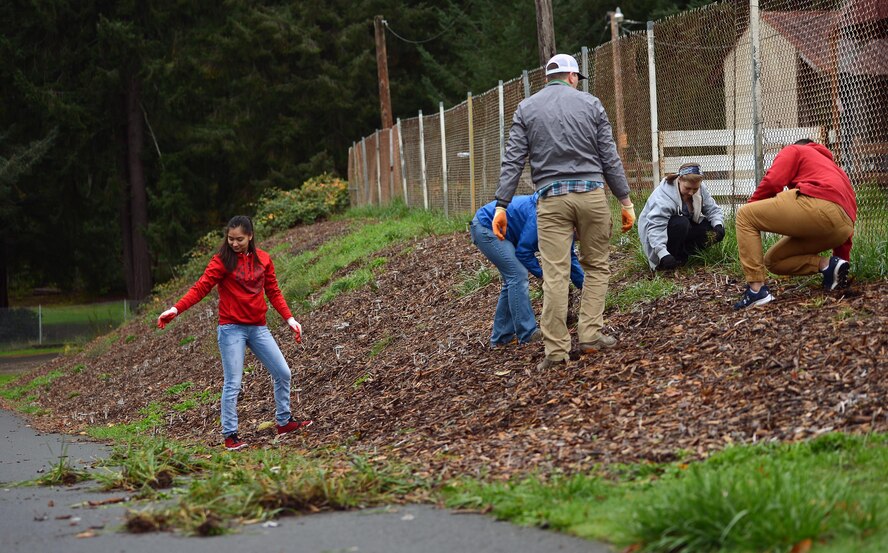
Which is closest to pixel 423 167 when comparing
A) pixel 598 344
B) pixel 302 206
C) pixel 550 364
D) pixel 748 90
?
pixel 748 90

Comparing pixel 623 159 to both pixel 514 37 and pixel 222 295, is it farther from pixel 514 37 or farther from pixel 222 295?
pixel 514 37

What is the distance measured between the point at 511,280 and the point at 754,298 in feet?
6.51

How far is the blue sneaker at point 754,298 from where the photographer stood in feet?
26.7

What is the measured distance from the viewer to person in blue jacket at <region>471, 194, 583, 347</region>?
29.6 feet

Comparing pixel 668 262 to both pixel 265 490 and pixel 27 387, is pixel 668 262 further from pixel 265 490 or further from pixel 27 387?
pixel 27 387

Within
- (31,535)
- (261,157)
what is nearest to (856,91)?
(31,535)

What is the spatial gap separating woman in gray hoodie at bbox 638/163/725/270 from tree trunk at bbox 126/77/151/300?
33.8m

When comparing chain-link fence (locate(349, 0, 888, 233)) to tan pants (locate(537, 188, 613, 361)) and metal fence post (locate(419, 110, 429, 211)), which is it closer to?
tan pants (locate(537, 188, 613, 361))

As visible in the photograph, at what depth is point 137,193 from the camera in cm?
4172

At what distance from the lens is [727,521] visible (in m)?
4.32

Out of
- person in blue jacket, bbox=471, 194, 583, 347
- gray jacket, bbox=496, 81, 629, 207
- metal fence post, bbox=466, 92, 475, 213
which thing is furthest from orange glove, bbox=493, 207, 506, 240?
metal fence post, bbox=466, 92, 475, 213

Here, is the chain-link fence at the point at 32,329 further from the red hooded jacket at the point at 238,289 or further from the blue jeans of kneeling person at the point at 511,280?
the blue jeans of kneeling person at the point at 511,280

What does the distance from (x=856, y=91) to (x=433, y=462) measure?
456 cm

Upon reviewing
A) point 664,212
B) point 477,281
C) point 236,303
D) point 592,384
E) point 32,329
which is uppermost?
point 664,212
